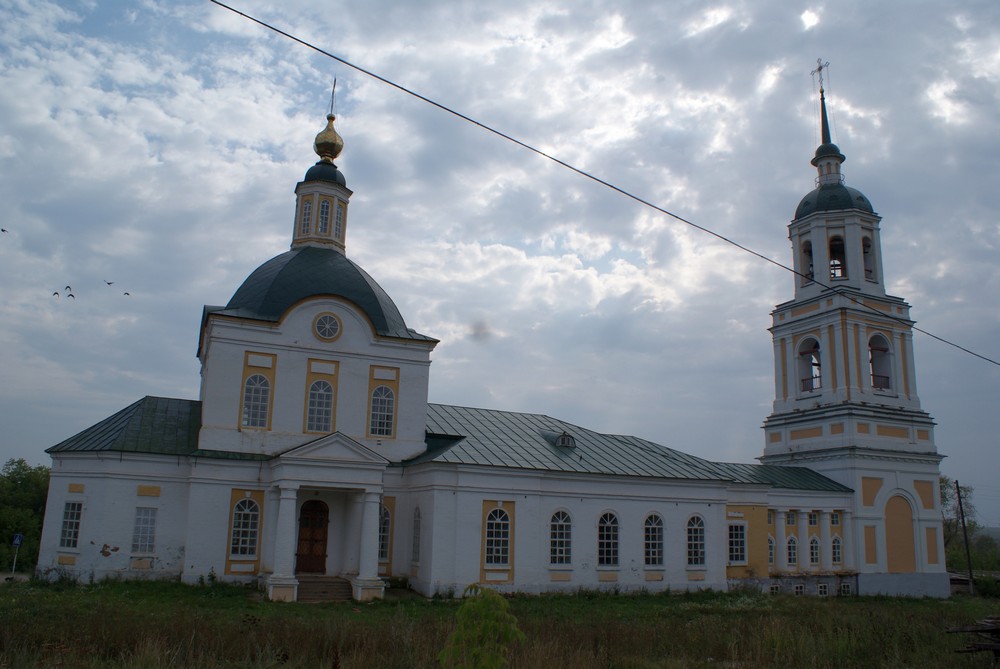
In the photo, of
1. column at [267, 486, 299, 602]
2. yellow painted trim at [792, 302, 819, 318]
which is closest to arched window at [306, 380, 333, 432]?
column at [267, 486, 299, 602]

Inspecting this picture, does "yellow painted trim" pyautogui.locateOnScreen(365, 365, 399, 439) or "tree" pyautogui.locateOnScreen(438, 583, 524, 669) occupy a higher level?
"yellow painted trim" pyautogui.locateOnScreen(365, 365, 399, 439)

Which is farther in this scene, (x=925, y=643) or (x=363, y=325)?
(x=363, y=325)

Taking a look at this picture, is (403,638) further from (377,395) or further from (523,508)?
(377,395)

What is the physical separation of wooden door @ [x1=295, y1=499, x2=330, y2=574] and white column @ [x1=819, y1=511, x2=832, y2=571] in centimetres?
1885

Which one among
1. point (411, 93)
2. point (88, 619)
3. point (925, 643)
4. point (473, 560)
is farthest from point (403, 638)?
point (473, 560)

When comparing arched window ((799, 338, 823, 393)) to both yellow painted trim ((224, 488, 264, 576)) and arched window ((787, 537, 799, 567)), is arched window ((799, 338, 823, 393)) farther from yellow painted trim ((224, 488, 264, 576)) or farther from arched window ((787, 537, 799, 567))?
yellow painted trim ((224, 488, 264, 576))

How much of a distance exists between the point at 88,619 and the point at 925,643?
13453mm

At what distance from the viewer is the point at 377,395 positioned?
81.7 ft

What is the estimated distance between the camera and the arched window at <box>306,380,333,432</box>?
23.9 metres

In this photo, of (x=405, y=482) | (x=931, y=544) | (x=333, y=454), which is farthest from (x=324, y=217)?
(x=931, y=544)

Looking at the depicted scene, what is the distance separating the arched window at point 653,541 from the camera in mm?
25297

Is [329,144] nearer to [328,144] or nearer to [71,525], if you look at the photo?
[328,144]

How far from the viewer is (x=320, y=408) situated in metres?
24.1

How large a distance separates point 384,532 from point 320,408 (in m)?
4.28
